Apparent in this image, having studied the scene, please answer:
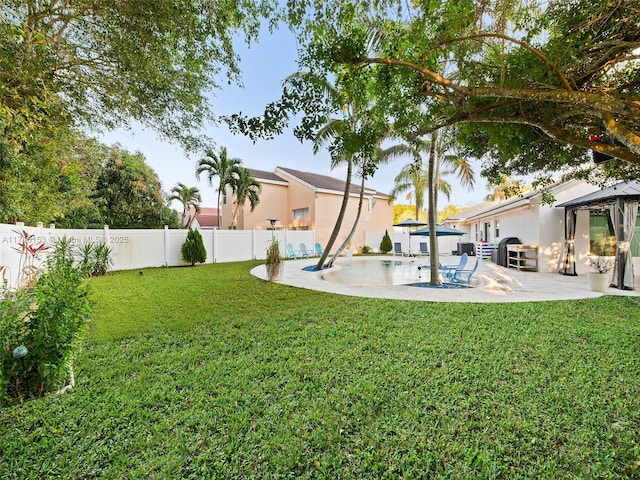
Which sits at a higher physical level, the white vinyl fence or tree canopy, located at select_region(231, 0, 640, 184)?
tree canopy, located at select_region(231, 0, 640, 184)

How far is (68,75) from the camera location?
20.7ft

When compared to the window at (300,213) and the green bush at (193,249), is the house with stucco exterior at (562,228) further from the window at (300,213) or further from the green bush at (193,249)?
the green bush at (193,249)

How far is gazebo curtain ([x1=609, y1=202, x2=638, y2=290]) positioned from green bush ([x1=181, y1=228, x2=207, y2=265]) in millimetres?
17023

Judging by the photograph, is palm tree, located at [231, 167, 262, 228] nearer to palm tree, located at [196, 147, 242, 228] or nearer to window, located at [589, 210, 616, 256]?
palm tree, located at [196, 147, 242, 228]

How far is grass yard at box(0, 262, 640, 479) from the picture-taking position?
2246mm

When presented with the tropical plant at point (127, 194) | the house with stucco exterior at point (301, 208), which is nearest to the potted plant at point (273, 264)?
the house with stucco exterior at point (301, 208)

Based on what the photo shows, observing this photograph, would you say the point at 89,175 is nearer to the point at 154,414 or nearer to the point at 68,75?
the point at 68,75

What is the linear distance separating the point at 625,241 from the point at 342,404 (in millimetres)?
10470

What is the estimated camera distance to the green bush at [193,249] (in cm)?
1574

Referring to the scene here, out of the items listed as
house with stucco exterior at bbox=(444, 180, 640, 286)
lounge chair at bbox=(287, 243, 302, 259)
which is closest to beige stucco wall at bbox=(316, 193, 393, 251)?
lounge chair at bbox=(287, 243, 302, 259)

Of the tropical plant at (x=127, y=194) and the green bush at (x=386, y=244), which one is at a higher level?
the tropical plant at (x=127, y=194)

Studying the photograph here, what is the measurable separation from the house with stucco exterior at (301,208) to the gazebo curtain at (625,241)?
694 inches

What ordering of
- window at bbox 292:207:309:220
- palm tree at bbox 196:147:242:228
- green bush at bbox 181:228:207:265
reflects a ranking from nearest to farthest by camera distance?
green bush at bbox 181:228:207:265 < palm tree at bbox 196:147:242:228 < window at bbox 292:207:309:220

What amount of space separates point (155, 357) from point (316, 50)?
4601 mm
